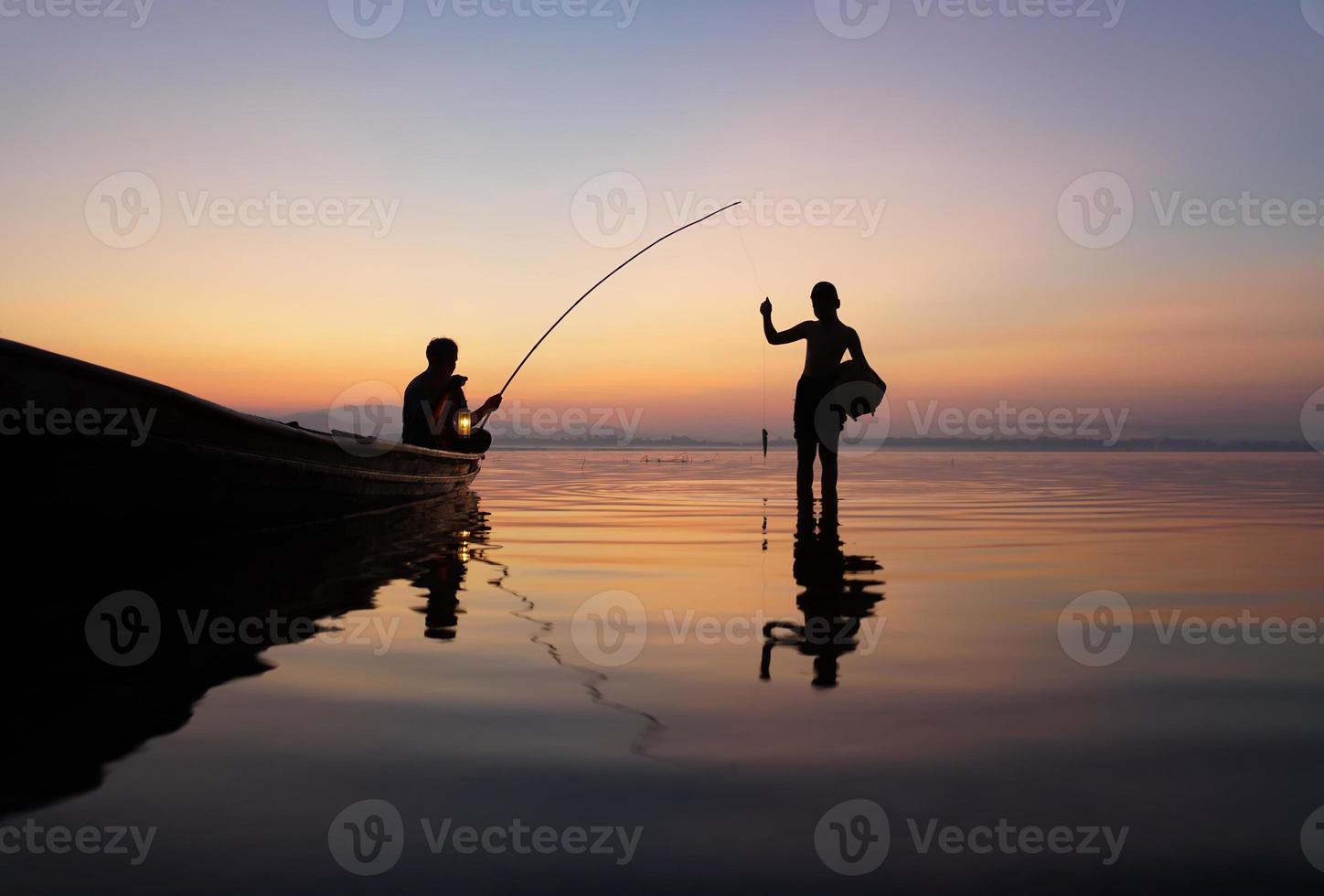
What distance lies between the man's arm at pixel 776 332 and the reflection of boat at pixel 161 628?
14.1 ft

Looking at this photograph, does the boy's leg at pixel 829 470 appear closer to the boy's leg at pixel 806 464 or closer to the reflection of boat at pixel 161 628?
Answer: the boy's leg at pixel 806 464

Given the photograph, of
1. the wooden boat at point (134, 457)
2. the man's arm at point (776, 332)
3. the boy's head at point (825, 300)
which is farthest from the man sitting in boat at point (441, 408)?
the boy's head at point (825, 300)

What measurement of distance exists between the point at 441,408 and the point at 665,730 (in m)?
11.1

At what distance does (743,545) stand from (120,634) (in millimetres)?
4879

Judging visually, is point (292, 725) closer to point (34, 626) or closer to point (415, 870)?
point (415, 870)

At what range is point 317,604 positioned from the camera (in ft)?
16.5

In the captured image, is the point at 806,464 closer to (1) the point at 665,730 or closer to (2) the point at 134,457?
(2) the point at 134,457

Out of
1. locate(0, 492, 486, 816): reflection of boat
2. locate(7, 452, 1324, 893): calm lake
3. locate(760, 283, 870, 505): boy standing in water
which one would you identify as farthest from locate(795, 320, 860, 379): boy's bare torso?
locate(7, 452, 1324, 893): calm lake

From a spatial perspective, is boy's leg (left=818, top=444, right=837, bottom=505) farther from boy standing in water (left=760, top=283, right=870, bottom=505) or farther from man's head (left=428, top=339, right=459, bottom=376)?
man's head (left=428, top=339, right=459, bottom=376)

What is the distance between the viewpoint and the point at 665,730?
284cm

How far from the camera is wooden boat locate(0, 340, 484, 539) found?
586 cm

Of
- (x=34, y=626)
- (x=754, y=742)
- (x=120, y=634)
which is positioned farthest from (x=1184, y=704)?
(x=34, y=626)

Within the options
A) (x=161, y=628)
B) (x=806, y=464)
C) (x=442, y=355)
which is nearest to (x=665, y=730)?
(x=161, y=628)

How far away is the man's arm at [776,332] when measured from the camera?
35.7ft
